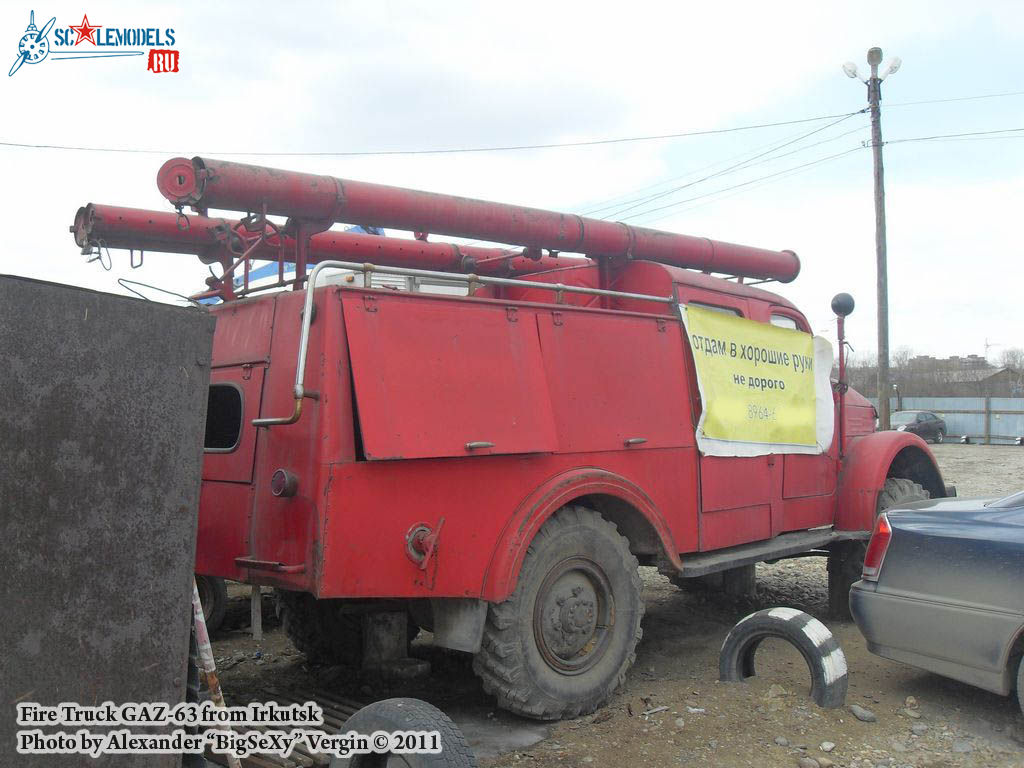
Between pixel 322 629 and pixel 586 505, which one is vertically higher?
pixel 586 505

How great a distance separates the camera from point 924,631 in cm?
486

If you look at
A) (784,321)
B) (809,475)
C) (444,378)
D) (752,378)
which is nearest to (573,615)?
(444,378)

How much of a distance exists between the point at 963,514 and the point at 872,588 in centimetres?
68

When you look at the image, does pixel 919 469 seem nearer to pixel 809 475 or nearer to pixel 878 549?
pixel 809 475

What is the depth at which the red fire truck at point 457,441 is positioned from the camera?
4.03 metres

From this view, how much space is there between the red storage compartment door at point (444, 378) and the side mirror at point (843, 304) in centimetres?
340

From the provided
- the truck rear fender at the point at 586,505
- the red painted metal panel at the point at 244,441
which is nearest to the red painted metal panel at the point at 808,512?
the truck rear fender at the point at 586,505

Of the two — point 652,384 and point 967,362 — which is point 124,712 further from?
point 967,362

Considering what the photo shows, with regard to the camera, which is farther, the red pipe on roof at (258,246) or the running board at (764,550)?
the running board at (764,550)

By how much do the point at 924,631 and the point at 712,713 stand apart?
1292mm

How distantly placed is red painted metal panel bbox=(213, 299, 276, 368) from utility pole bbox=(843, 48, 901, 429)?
51.1 ft

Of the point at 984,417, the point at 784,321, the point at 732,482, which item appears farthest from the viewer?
the point at 984,417

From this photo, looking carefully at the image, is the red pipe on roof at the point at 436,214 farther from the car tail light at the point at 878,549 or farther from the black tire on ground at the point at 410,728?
the black tire on ground at the point at 410,728

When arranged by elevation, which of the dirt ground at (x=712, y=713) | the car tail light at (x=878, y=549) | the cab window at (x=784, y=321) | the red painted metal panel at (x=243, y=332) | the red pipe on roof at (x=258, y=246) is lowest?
the dirt ground at (x=712, y=713)
